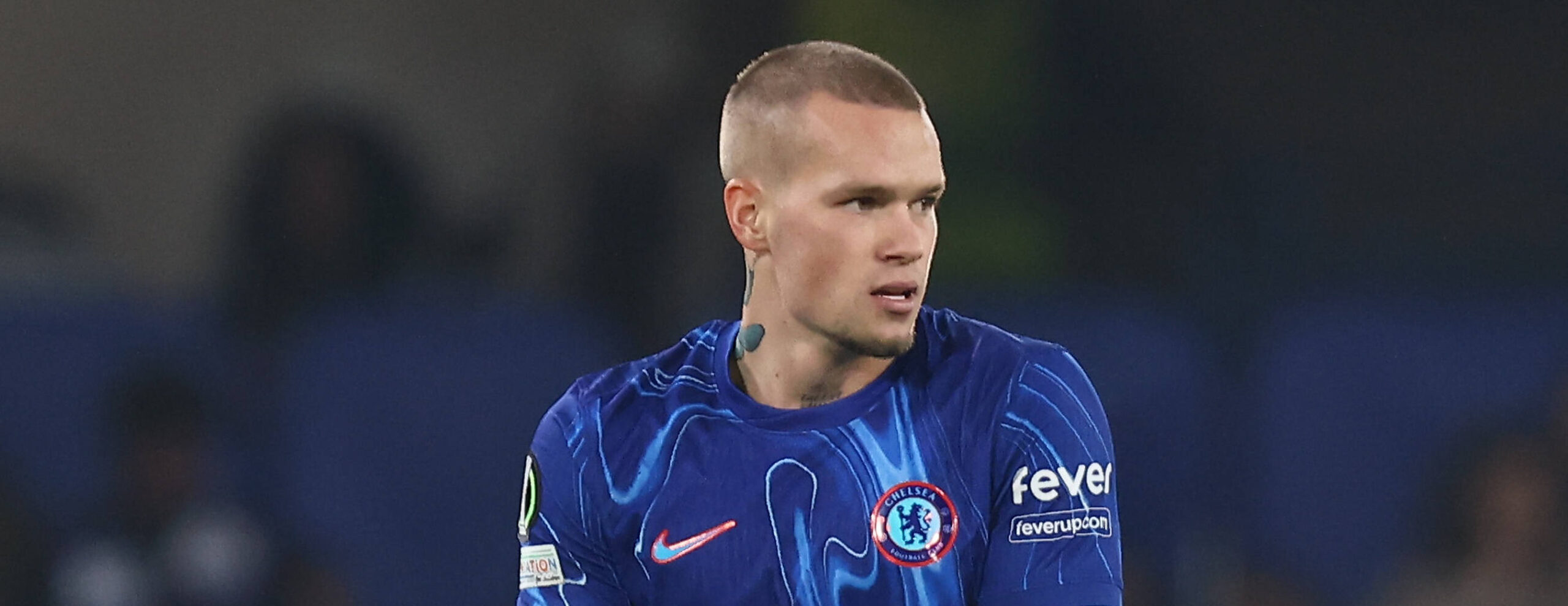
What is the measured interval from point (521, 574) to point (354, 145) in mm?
2066

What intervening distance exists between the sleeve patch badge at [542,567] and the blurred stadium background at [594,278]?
1776 millimetres

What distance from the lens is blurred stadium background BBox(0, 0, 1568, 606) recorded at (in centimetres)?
404

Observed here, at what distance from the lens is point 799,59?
2.18 meters

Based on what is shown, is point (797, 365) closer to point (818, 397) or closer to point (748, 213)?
point (818, 397)

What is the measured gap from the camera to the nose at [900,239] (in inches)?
81.3

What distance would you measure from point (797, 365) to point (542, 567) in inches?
16.3

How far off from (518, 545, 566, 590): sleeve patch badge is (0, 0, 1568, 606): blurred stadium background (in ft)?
5.83

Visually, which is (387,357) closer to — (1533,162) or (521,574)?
(521,574)

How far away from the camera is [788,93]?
2.14m

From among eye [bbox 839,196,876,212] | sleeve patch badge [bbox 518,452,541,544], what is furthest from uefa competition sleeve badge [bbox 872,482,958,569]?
sleeve patch badge [bbox 518,452,541,544]

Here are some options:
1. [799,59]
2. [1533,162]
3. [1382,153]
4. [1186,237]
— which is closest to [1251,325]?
[1186,237]

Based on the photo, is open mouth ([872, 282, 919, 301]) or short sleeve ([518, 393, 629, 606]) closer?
open mouth ([872, 282, 919, 301])

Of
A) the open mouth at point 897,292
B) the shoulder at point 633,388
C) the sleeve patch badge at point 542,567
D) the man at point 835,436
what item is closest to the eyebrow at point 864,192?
the man at point 835,436

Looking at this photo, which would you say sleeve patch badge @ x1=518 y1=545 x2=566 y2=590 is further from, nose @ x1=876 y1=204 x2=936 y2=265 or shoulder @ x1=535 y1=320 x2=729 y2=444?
nose @ x1=876 y1=204 x2=936 y2=265
